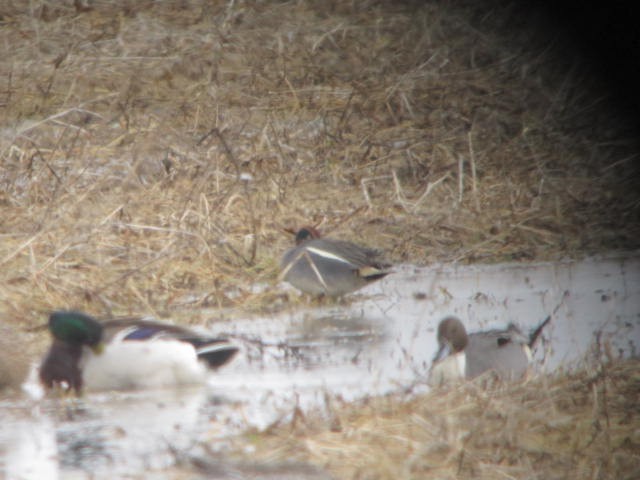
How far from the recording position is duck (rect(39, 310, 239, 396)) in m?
6.16

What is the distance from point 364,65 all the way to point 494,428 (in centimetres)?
1037

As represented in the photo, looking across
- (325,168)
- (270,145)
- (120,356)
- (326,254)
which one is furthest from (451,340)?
(270,145)

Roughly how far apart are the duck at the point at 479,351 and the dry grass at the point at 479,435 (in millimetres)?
756

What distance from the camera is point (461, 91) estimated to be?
553 inches

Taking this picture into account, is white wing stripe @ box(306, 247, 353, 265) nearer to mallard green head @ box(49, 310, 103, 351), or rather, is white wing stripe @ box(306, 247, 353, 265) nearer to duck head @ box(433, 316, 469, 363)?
duck head @ box(433, 316, 469, 363)

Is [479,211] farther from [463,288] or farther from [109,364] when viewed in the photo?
[109,364]

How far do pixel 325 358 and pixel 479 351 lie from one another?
→ 81 centimetres

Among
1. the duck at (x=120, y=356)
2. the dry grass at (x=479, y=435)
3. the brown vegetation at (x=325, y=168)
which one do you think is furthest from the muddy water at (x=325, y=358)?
the brown vegetation at (x=325, y=168)

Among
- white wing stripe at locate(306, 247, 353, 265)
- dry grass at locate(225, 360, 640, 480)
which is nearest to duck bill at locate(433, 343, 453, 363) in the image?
dry grass at locate(225, 360, 640, 480)

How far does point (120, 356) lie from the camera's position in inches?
245

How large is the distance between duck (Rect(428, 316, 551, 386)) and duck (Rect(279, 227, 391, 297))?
5.98 feet

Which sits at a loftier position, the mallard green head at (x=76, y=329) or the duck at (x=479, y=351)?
the mallard green head at (x=76, y=329)

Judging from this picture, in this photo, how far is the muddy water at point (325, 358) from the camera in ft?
16.2

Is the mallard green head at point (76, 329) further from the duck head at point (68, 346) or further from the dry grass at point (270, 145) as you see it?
the dry grass at point (270, 145)
